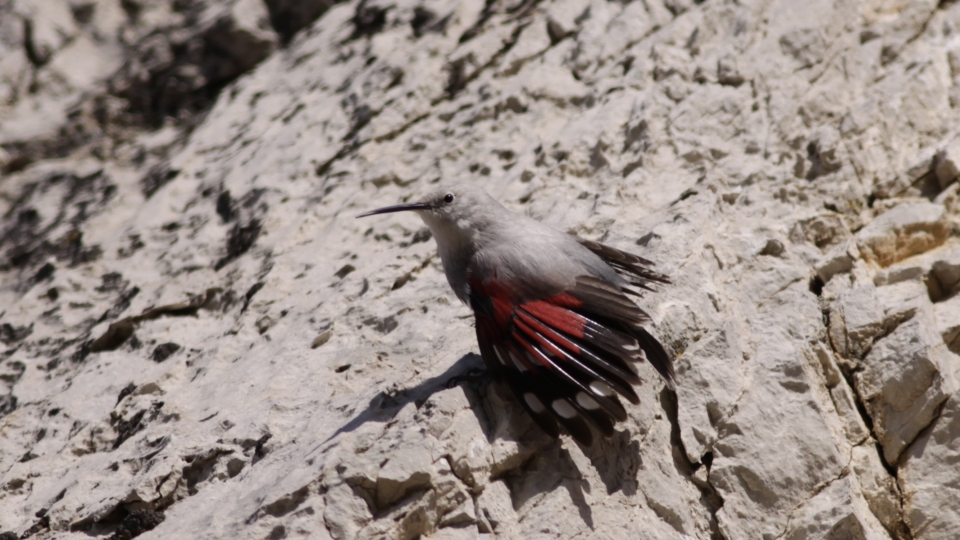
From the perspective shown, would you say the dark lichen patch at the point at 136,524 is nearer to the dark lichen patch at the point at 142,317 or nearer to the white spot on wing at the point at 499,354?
the white spot on wing at the point at 499,354

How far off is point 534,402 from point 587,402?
0.52 ft

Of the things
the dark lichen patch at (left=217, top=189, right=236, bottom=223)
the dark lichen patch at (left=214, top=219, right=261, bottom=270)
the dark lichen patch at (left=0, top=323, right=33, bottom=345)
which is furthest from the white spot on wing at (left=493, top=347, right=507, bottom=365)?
the dark lichen patch at (left=0, top=323, right=33, bottom=345)

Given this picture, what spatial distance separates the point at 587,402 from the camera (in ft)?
7.76

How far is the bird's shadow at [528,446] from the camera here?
2.39 metres

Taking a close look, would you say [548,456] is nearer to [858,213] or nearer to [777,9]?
[858,213]

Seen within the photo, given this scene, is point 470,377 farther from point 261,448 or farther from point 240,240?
point 240,240

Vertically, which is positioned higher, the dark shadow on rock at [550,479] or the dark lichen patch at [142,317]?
the dark lichen patch at [142,317]

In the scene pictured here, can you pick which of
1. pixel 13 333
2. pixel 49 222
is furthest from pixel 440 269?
pixel 49 222

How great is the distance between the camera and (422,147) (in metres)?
4.22

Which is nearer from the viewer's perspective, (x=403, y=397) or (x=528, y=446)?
(x=528, y=446)

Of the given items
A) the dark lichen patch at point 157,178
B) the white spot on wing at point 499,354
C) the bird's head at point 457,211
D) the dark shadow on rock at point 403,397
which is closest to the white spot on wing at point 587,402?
the white spot on wing at point 499,354

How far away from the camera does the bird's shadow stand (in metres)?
2.39

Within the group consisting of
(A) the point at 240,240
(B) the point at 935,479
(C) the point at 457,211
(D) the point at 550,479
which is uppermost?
(C) the point at 457,211

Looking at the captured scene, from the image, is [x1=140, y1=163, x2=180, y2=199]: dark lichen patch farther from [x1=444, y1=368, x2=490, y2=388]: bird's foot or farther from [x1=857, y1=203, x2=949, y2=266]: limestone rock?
[x1=857, y1=203, x2=949, y2=266]: limestone rock
